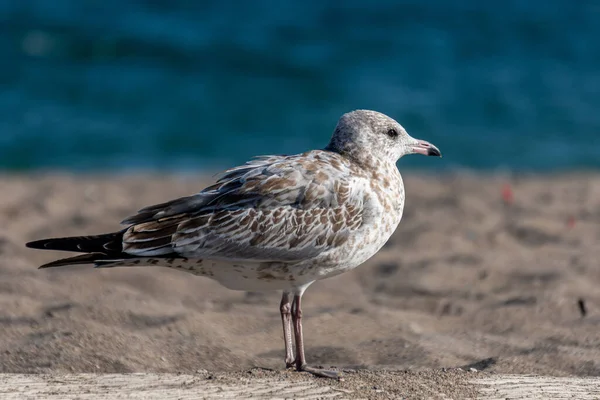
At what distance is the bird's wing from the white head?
0.14 meters

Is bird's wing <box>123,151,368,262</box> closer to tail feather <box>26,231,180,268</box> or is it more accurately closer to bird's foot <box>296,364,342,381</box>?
tail feather <box>26,231,180,268</box>

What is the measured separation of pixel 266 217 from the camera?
4758 mm

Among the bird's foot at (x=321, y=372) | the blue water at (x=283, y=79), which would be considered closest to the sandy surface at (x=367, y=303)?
the bird's foot at (x=321, y=372)

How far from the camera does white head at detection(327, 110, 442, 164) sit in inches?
197

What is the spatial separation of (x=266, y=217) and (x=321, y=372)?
2.73ft

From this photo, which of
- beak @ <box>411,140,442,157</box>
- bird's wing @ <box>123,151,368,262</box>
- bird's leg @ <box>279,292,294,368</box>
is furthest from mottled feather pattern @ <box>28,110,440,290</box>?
beak @ <box>411,140,442,157</box>

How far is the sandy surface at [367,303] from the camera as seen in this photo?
5188 millimetres

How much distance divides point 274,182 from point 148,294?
7.23 feet

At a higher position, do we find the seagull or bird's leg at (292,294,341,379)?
the seagull

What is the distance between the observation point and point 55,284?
254 inches

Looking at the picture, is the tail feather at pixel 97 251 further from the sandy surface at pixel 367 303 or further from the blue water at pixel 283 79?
the blue water at pixel 283 79

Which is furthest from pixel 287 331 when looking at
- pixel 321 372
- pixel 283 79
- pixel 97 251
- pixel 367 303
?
pixel 283 79

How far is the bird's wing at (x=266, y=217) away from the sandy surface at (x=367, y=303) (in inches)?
29.3

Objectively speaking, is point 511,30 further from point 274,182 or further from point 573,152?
point 274,182
